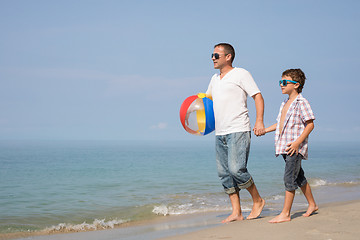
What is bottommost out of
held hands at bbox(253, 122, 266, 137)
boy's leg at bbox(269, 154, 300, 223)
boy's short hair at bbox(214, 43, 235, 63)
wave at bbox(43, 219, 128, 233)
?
wave at bbox(43, 219, 128, 233)

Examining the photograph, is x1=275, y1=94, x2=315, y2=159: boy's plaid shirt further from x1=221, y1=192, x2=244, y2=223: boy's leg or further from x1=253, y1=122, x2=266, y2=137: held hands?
x1=221, y1=192, x2=244, y2=223: boy's leg

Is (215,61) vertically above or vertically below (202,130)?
above

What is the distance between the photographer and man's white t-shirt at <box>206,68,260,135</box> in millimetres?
4863

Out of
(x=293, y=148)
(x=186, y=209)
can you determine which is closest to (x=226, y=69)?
(x=293, y=148)

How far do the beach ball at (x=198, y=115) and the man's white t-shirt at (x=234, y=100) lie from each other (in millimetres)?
392

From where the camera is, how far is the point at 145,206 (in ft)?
27.6

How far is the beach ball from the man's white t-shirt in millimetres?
392

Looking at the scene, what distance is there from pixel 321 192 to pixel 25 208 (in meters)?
7.10

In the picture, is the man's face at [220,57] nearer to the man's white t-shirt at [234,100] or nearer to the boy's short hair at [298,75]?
the man's white t-shirt at [234,100]

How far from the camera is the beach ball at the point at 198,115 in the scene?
5414 millimetres

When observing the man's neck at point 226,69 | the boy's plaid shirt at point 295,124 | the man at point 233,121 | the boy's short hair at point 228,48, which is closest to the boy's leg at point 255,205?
the man at point 233,121

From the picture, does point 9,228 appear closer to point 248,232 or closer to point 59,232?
point 59,232

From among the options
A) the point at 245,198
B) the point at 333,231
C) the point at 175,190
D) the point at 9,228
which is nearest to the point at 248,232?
the point at 333,231

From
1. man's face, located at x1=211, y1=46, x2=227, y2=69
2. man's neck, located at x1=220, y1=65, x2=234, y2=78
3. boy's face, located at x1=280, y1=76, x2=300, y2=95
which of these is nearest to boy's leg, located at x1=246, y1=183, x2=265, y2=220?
boy's face, located at x1=280, y1=76, x2=300, y2=95
